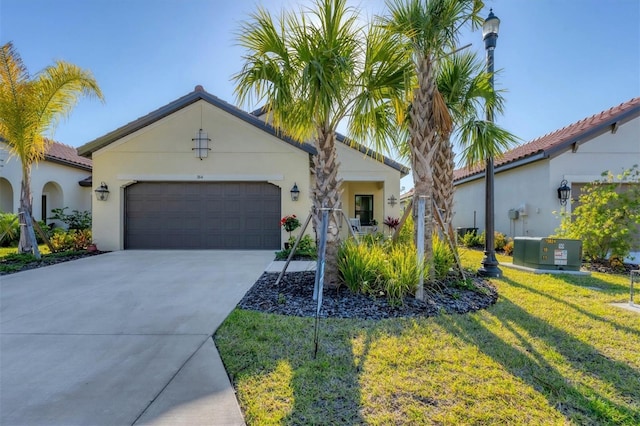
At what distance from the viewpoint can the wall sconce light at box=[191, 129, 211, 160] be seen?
10.9 meters

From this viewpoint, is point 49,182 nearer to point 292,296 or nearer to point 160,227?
point 160,227

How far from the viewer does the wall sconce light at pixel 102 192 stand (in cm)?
1090

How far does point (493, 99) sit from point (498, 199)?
27.8ft

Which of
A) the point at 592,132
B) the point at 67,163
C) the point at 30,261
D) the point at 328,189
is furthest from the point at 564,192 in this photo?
the point at 67,163

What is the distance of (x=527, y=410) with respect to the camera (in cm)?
240

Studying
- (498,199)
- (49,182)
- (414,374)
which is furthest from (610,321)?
(49,182)

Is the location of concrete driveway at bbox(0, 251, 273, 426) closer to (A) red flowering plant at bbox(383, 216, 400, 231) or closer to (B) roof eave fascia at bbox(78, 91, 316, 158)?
(B) roof eave fascia at bbox(78, 91, 316, 158)

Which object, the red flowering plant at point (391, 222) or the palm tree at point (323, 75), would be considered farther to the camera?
the red flowering plant at point (391, 222)

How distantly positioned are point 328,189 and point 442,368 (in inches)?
133

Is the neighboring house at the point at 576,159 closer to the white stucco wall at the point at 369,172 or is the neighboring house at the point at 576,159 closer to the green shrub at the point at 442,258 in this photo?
the white stucco wall at the point at 369,172

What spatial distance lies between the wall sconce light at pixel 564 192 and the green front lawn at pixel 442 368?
7.00 metres

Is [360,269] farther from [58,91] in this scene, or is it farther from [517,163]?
[58,91]

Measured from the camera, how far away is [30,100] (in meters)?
8.64

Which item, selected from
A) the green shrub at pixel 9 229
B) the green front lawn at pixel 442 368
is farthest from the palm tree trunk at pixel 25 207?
the green front lawn at pixel 442 368
